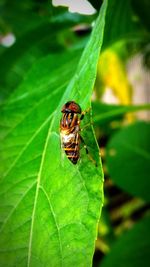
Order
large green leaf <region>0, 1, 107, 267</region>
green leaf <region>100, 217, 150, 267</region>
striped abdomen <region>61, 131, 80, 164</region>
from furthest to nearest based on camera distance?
green leaf <region>100, 217, 150, 267</region>, striped abdomen <region>61, 131, 80, 164</region>, large green leaf <region>0, 1, 107, 267</region>

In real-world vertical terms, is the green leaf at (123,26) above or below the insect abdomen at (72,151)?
above

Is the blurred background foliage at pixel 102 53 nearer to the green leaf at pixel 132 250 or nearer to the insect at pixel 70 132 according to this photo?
the green leaf at pixel 132 250

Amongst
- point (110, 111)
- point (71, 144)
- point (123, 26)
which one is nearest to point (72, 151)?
point (71, 144)

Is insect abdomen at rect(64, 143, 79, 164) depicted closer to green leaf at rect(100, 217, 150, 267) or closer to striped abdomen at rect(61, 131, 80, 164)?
striped abdomen at rect(61, 131, 80, 164)

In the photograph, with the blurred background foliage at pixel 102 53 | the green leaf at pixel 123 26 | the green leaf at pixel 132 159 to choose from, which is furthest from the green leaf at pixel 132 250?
the green leaf at pixel 123 26

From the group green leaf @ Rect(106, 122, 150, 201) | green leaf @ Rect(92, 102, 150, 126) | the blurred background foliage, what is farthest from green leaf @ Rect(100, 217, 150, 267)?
green leaf @ Rect(92, 102, 150, 126)
